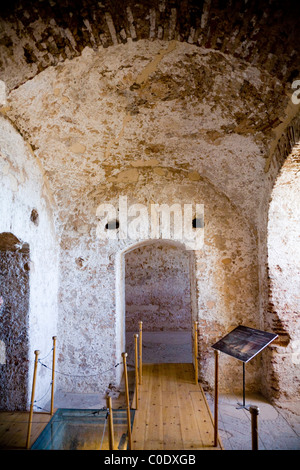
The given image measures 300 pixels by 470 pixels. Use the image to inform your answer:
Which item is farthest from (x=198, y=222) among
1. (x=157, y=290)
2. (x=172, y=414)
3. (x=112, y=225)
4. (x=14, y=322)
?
(x=157, y=290)

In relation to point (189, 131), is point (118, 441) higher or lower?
lower

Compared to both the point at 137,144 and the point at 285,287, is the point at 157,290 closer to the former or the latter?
the point at 285,287

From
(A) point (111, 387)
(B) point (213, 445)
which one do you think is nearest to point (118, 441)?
(B) point (213, 445)

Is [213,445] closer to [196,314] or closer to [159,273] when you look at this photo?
[196,314]

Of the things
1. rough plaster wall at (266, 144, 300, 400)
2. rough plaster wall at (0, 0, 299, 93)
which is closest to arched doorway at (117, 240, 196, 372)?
rough plaster wall at (266, 144, 300, 400)

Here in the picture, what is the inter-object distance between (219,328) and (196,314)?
17.2 inches

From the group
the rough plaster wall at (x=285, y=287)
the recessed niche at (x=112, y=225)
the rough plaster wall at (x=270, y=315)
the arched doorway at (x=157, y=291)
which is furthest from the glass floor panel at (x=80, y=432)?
the arched doorway at (x=157, y=291)

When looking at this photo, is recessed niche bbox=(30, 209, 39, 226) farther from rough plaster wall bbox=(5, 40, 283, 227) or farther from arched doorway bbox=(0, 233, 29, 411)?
rough plaster wall bbox=(5, 40, 283, 227)

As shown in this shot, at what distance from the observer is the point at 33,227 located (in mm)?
4645

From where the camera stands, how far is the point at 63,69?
11.3ft

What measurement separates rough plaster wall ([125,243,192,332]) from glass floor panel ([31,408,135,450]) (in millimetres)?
5108

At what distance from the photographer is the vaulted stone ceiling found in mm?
2545

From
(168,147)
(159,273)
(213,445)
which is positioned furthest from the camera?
(159,273)

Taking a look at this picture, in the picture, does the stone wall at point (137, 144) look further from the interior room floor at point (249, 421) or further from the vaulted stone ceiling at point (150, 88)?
the interior room floor at point (249, 421)
